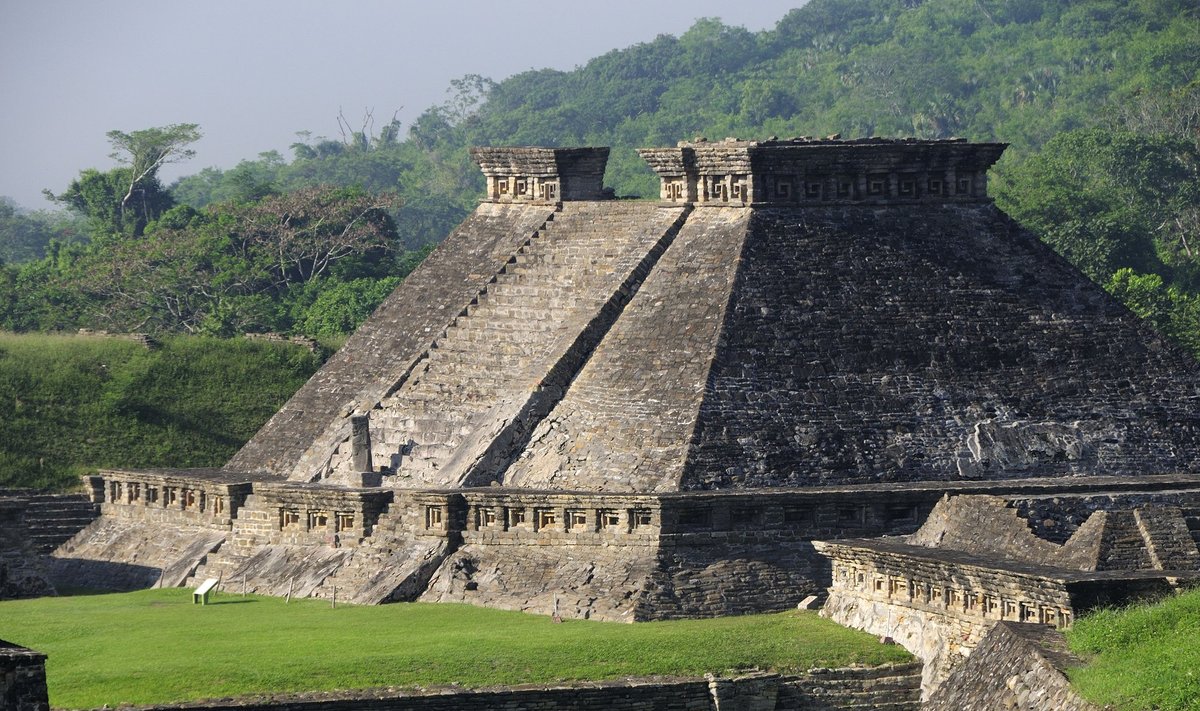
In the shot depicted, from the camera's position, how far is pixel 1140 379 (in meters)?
33.7

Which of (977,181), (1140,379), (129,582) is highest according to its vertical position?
(977,181)

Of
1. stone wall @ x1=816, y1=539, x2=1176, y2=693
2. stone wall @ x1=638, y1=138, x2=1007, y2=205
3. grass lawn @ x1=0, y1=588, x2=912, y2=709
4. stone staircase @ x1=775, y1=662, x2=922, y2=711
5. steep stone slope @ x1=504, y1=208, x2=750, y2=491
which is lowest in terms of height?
stone staircase @ x1=775, y1=662, x2=922, y2=711

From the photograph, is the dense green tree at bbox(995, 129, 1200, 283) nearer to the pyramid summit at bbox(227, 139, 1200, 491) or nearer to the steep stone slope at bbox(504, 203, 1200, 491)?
the pyramid summit at bbox(227, 139, 1200, 491)

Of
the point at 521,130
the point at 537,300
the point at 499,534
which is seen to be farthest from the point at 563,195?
the point at 521,130

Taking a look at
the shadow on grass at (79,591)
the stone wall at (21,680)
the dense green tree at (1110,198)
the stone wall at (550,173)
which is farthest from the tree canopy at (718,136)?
the stone wall at (21,680)

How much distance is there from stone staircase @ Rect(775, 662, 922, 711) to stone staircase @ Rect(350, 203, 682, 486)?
764 cm

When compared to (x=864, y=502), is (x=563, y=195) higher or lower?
higher

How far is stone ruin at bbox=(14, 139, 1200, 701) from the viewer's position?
29.7 meters

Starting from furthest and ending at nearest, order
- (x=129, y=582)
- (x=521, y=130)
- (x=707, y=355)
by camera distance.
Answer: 1. (x=521, y=130)
2. (x=129, y=582)
3. (x=707, y=355)

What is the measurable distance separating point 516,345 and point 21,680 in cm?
1481

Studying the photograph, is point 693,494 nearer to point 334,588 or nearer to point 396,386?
point 334,588

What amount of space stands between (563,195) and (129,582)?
8.85m

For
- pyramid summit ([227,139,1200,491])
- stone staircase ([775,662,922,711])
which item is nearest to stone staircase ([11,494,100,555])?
pyramid summit ([227,139,1200,491])

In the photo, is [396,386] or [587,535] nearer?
[587,535]
